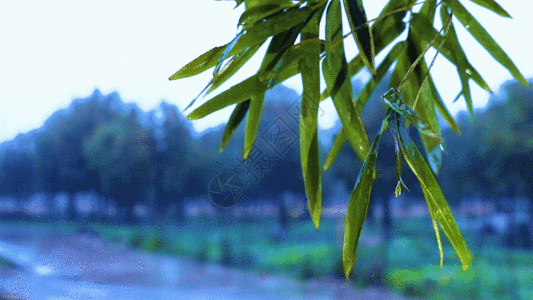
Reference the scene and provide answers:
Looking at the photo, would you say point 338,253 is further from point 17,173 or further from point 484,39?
point 17,173

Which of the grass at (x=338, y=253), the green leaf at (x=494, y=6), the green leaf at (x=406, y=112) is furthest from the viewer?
the grass at (x=338, y=253)

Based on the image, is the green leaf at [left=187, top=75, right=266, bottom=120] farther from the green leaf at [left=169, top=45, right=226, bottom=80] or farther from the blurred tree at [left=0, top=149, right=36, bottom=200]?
the blurred tree at [left=0, top=149, right=36, bottom=200]

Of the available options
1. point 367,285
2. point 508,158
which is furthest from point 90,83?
point 508,158

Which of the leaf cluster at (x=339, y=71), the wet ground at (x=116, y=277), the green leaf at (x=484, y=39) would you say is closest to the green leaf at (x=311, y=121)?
the leaf cluster at (x=339, y=71)

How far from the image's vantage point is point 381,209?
5.21 feet

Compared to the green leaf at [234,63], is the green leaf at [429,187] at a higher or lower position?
lower

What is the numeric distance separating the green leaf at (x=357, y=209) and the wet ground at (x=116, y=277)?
1200mm

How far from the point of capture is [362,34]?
0.53 m

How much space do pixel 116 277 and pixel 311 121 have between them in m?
1.27

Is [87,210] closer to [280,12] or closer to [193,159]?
[193,159]

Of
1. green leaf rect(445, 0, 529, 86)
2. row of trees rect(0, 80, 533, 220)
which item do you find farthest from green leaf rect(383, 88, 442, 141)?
row of trees rect(0, 80, 533, 220)

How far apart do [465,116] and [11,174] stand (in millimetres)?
1667

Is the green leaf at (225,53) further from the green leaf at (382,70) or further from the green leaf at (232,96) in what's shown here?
the green leaf at (382,70)

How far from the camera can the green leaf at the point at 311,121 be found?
0.64 metres
